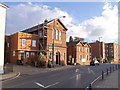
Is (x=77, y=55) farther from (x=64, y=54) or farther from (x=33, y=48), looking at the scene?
(x=33, y=48)

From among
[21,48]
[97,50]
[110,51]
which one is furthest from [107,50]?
[21,48]

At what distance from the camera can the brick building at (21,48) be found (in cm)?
3180

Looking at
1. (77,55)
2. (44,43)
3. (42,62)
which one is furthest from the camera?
(77,55)

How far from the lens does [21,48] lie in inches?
1259

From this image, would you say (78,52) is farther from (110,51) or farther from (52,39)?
(110,51)

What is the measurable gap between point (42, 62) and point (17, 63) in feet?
17.7

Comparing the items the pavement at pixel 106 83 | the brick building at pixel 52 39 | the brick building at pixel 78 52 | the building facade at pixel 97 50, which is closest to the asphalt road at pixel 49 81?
the pavement at pixel 106 83

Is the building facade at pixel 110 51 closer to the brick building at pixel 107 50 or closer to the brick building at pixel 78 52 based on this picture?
the brick building at pixel 107 50

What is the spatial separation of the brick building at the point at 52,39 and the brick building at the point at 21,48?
186cm

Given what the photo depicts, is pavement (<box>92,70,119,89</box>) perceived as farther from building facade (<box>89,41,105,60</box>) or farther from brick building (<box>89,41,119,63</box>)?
brick building (<box>89,41,119,63</box>)

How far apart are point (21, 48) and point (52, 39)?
781cm

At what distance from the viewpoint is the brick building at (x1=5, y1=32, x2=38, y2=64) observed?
31.8 meters

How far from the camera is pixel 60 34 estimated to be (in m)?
38.2

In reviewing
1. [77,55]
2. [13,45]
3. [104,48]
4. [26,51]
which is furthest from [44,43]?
[104,48]
